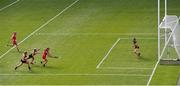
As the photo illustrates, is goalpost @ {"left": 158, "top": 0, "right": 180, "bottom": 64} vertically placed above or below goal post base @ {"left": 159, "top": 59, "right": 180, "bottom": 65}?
above

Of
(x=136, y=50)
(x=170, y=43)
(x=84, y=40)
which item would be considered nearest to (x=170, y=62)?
(x=170, y=43)

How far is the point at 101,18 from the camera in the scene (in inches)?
2103

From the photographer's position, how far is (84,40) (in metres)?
46.9

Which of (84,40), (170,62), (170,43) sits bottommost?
(84,40)

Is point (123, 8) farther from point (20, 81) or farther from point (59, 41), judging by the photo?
point (20, 81)

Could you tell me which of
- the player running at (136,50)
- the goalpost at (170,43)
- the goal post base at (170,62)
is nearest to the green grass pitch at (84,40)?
the player running at (136,50)

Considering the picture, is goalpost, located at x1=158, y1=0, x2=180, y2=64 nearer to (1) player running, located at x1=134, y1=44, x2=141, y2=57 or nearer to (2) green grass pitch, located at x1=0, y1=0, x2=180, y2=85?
(2) green grass pitch, located at x1=0, y1=0, x2=180, y2=85

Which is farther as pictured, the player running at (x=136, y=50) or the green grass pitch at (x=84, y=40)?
the player running at (x=136, y=50)

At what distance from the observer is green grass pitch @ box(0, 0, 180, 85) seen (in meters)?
38.5

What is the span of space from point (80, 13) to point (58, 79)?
17.8 metres

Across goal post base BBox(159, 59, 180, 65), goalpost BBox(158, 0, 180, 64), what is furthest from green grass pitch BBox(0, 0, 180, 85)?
goalpost BBox(158, 0, 180, 64)

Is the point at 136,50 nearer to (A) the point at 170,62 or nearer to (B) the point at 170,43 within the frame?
(B) the point at 170,43

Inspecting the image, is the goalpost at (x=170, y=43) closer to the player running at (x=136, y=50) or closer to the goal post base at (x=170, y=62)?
the goal post base at (x=170, y=62)

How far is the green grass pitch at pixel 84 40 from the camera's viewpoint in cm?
3847
